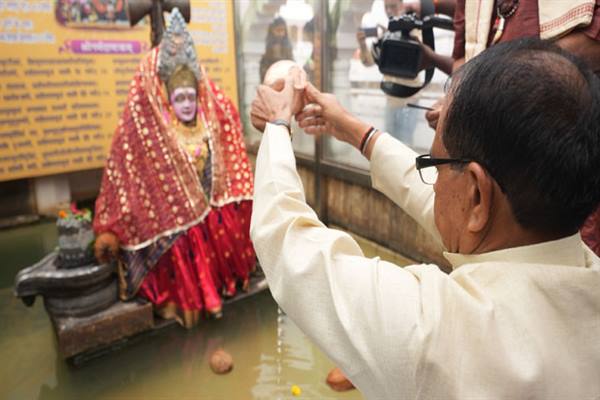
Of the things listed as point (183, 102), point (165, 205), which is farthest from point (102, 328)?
point (183, 102)

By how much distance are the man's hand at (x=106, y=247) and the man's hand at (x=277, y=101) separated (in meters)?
1.50

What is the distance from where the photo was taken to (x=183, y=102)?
249cm

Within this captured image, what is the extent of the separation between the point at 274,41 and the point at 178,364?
355 centimetres

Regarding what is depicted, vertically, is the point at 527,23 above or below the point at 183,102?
above

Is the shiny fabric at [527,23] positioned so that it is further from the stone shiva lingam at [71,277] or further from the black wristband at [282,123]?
the stone shiva lingam at [71,277]

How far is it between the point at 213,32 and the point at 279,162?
4137 millimetres

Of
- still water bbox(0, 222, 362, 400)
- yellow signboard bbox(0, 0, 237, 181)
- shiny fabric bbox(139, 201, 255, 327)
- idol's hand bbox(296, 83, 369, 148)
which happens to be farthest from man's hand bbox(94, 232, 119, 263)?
yellow signboard bbox(0, 0, 237, 181)

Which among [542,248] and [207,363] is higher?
[542,248]

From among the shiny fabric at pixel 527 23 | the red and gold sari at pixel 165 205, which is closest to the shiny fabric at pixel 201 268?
the red and gold sari at pixel 165 205

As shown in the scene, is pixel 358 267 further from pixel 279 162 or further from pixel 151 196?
pixel 151 196

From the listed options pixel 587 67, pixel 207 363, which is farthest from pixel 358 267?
pixel 207 363

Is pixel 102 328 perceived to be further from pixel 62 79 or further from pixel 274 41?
pixel 274 41

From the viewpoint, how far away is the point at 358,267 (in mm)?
698

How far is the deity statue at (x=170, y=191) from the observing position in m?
2.36
